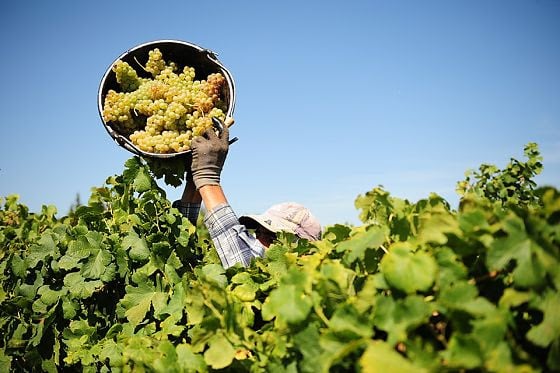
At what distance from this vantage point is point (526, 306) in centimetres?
116

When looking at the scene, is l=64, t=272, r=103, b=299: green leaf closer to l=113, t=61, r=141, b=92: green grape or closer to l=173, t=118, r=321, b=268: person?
l=173, t=118, r=321, b=268: person

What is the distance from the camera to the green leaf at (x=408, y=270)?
3.51 feet

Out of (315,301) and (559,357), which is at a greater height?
(315,301)

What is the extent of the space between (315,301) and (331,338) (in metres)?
0.11

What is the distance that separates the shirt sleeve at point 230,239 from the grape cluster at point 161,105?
0.47 meters

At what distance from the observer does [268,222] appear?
10.9 ft

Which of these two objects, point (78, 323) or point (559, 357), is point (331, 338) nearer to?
point (559, 357)

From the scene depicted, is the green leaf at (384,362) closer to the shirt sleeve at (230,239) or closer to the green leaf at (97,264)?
the shirt sleeve at (230,239)

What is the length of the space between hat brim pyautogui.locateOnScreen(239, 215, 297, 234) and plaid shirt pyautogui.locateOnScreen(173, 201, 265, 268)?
406mm

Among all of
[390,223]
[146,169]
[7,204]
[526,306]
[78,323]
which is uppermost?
[7,204]

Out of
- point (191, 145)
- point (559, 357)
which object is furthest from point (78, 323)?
point (559, 357)

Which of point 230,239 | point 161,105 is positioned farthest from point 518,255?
point 161,105

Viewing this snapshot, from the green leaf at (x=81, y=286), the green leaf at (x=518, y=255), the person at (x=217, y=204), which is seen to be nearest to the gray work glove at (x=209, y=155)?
the person at (x=217, y=204)

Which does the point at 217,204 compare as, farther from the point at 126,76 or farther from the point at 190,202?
the point at 126,76
